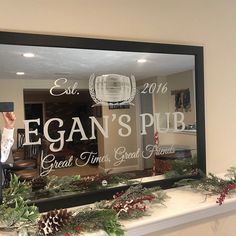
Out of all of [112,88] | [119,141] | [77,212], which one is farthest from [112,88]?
[77,212]

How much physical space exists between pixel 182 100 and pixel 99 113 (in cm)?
56

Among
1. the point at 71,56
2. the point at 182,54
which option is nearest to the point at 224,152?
the point at 182,54

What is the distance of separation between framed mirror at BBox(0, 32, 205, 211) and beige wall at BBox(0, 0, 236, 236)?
0.08m

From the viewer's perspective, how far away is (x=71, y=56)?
143 centimetres

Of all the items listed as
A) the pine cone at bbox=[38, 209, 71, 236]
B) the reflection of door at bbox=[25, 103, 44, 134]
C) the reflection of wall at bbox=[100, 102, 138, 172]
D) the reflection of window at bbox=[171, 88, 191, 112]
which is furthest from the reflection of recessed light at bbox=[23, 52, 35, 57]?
the reflection of window at bbox=[171, 88, 191, 112]

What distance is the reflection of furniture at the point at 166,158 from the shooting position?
5.56ft

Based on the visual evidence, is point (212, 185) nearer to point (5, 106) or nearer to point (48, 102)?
point (48, 102)

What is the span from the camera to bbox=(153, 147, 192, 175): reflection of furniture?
1.69m

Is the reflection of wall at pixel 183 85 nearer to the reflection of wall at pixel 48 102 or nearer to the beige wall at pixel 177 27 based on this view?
the beige wall at pixel 177 27

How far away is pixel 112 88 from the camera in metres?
1.54

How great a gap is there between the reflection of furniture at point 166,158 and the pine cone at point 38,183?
2.14 feet

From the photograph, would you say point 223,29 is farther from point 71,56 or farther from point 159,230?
point 159,230

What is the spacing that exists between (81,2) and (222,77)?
41.8 inches

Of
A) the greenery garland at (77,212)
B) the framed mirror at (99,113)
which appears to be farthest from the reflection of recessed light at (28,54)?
the greenery garland at (77,212)
